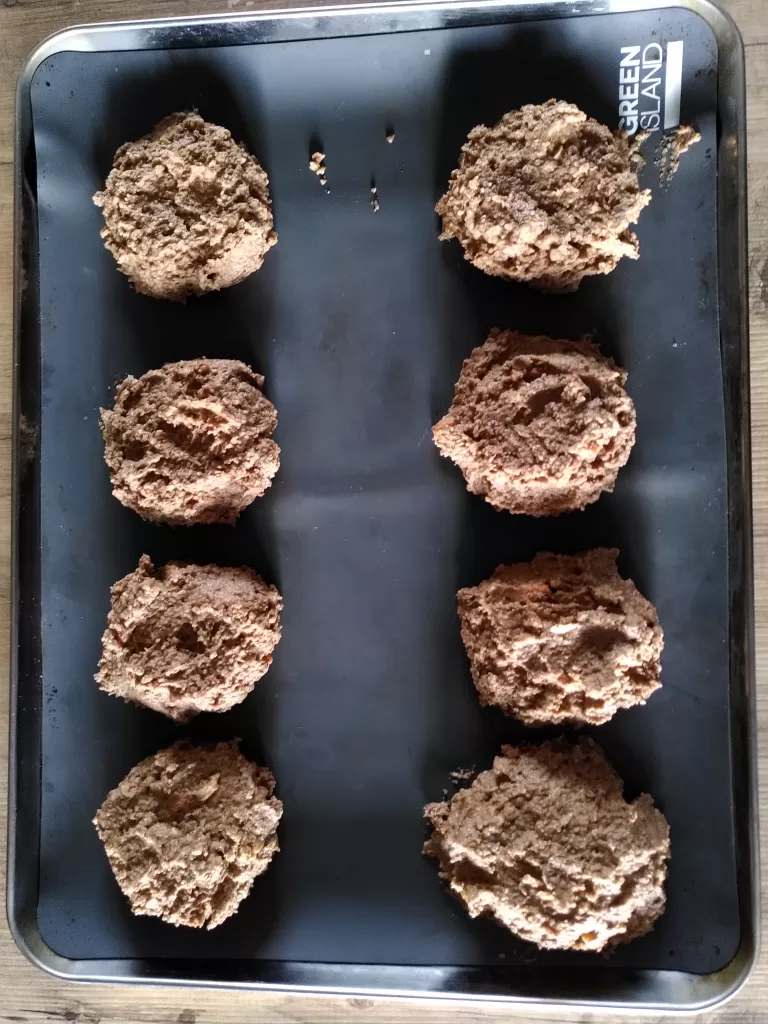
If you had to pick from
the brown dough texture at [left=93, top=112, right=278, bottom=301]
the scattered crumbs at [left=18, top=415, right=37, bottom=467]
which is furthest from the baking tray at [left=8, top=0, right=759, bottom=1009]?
the brown dough texture at [left=93, top=112, right=278, bottom=301]

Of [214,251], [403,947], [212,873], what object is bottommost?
[403,947]

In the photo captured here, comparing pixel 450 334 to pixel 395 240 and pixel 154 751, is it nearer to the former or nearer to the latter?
pixel 395 240

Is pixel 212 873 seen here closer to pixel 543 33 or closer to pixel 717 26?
pixel 543 33

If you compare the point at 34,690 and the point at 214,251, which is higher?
the point at 214,251

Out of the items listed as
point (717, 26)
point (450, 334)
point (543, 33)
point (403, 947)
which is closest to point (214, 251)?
point (450, 334)

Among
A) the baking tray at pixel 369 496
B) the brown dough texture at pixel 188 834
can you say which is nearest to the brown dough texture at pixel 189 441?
the baking tray at pixel 369 496

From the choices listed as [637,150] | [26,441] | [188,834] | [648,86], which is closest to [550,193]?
[637,150]

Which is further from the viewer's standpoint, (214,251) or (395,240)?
(395,240)

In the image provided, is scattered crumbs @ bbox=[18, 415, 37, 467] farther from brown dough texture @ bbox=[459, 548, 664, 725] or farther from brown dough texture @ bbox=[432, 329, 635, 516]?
brown dough texture @ bbox=[459, 548, 664, 725]
